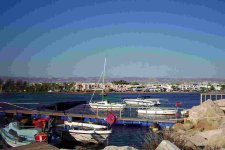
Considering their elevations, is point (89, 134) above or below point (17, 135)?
below

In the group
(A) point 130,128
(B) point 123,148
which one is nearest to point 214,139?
(B) point 123,148

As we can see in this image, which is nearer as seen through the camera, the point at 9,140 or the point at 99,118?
the point at 9,140

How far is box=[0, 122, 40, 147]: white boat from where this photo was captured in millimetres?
21828

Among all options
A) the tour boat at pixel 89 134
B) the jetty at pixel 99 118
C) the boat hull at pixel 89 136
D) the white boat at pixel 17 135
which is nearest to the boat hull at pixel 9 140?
the white boat at pixel 17 135

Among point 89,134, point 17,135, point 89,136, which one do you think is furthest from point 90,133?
point 17,135

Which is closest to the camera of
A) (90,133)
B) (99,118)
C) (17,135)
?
(17,135)

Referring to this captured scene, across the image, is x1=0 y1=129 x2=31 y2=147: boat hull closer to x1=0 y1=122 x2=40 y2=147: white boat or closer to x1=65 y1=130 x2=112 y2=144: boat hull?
x1=0 y1=122 x2=40 y2=147: white boat

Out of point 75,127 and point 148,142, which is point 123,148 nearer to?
point 148,142

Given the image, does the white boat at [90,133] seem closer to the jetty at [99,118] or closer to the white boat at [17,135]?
the white boat at [17,135]

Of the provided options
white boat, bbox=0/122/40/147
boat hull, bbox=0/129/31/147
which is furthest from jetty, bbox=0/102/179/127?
→ white boat, bbox=0/122/40/147

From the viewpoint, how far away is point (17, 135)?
22.3 m

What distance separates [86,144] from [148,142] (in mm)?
15023

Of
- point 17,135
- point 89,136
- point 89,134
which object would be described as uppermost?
point 17,135

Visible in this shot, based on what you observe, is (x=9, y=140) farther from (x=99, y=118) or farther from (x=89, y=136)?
(x=99, y=118)
